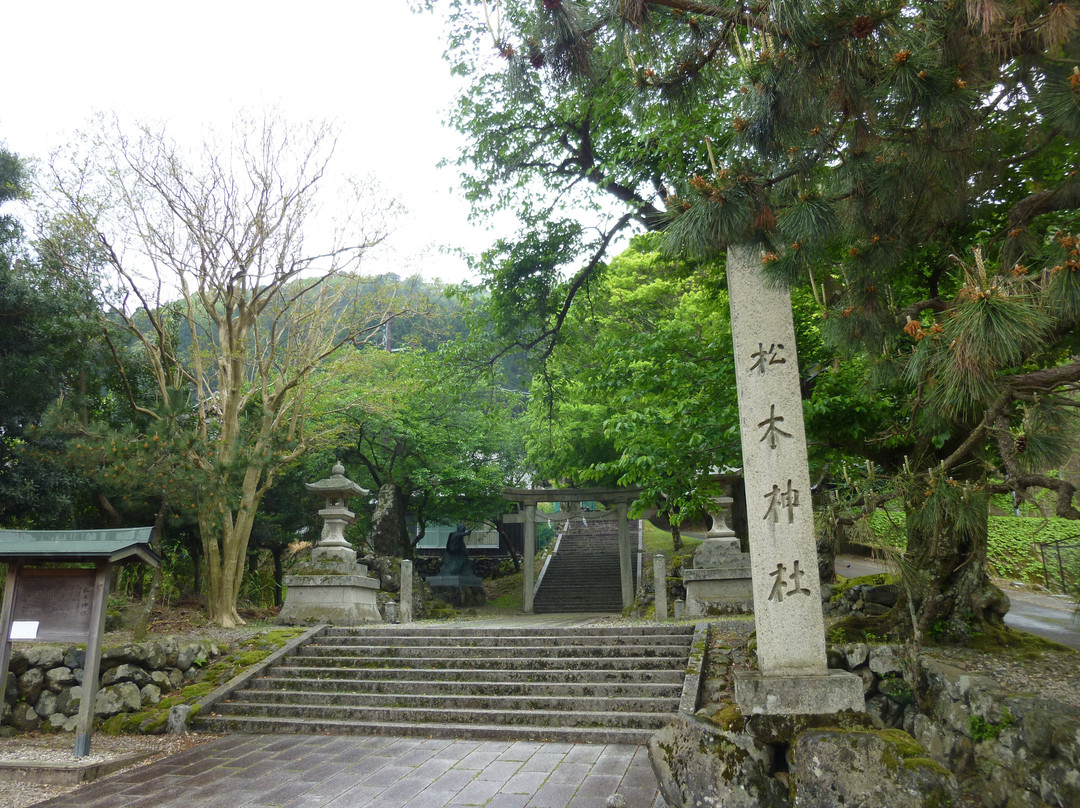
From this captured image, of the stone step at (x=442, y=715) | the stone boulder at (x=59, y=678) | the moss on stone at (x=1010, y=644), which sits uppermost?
the moss on stone at (x=1010, y=644)

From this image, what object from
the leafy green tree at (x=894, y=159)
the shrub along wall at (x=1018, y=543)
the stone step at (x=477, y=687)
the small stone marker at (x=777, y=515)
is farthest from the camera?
the shrub along wall at (x=1018, y=543)

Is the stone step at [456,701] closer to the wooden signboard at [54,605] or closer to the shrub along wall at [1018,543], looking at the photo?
the wooden signboard at [54,605]

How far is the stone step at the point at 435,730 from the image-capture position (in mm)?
6477

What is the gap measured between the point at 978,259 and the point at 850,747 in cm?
288

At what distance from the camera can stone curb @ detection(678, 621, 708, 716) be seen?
6543mm

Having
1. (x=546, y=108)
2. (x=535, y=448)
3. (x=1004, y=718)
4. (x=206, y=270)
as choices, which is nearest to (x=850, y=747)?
(x=1004, y=718)

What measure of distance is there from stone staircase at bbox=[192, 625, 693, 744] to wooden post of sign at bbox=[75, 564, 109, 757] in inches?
51.2

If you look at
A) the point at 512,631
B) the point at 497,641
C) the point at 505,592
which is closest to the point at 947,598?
the point at 512,631

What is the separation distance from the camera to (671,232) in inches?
176

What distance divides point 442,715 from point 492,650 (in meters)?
1.69

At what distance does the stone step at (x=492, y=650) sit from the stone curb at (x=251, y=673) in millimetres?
196

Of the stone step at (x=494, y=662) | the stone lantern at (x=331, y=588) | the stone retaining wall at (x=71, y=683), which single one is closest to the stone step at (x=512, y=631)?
the stone step at (x=494, y=662)

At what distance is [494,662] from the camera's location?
8.42 m

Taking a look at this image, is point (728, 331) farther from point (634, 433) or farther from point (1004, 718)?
point (1004, 718)
